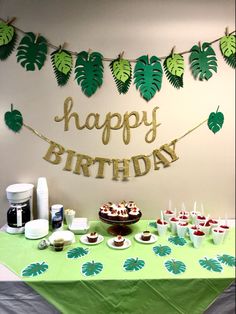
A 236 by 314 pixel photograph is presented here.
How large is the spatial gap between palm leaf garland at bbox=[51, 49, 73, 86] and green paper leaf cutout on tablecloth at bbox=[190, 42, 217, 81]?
2.33ft

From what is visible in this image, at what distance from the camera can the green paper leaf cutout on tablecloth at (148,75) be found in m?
1.35

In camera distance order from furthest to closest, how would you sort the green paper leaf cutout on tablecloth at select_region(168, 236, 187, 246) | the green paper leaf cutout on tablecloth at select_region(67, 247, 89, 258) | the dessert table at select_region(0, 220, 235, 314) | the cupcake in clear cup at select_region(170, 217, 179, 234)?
the cupcake in clear cup at select_region(170, 217, 179, 234)
the green paper leaf cutout on tablecloth at select_region(168, 236, 187, 246)
the green paper leaf cutout on tablecloth at select_region(67, 247, 89, 258)
the dessert table at select_region(0, 220, 235, 314)

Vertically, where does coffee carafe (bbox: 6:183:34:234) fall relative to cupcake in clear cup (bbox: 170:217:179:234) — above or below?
above

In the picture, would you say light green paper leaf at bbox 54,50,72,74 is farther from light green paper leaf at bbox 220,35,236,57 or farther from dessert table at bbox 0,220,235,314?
dessert table at bbox 0,220,235,314

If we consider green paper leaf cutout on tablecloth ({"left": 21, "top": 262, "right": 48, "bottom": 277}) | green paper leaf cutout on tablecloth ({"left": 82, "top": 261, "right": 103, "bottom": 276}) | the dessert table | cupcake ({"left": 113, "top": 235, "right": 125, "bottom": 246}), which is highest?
cupcake ({"left": 113, "top": 235, "right": 125, "bottom": 246})

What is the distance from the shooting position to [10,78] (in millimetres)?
1352

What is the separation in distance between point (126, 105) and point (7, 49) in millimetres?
749

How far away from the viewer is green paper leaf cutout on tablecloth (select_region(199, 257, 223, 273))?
3.23ft

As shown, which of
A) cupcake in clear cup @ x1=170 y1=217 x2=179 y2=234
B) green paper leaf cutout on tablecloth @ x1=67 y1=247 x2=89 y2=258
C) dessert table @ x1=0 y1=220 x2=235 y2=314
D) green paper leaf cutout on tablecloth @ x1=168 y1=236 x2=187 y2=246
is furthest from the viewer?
cupcake in clear cup @ x1=170 y1=217 x2=179 y2=234

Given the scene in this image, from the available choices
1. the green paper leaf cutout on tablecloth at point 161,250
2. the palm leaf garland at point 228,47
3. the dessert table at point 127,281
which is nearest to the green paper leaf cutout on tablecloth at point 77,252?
the dessert table at point 127,281

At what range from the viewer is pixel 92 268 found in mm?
989

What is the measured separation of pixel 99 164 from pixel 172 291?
2.52 ft

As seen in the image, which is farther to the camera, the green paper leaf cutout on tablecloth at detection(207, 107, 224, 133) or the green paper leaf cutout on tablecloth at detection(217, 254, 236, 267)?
the green paper leaf cutout on tablecloth at detection(207, 107, 224, 133)

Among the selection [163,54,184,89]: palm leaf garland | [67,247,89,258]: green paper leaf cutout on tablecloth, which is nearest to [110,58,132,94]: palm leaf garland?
[163,54,184,89]: palm leaf garland
